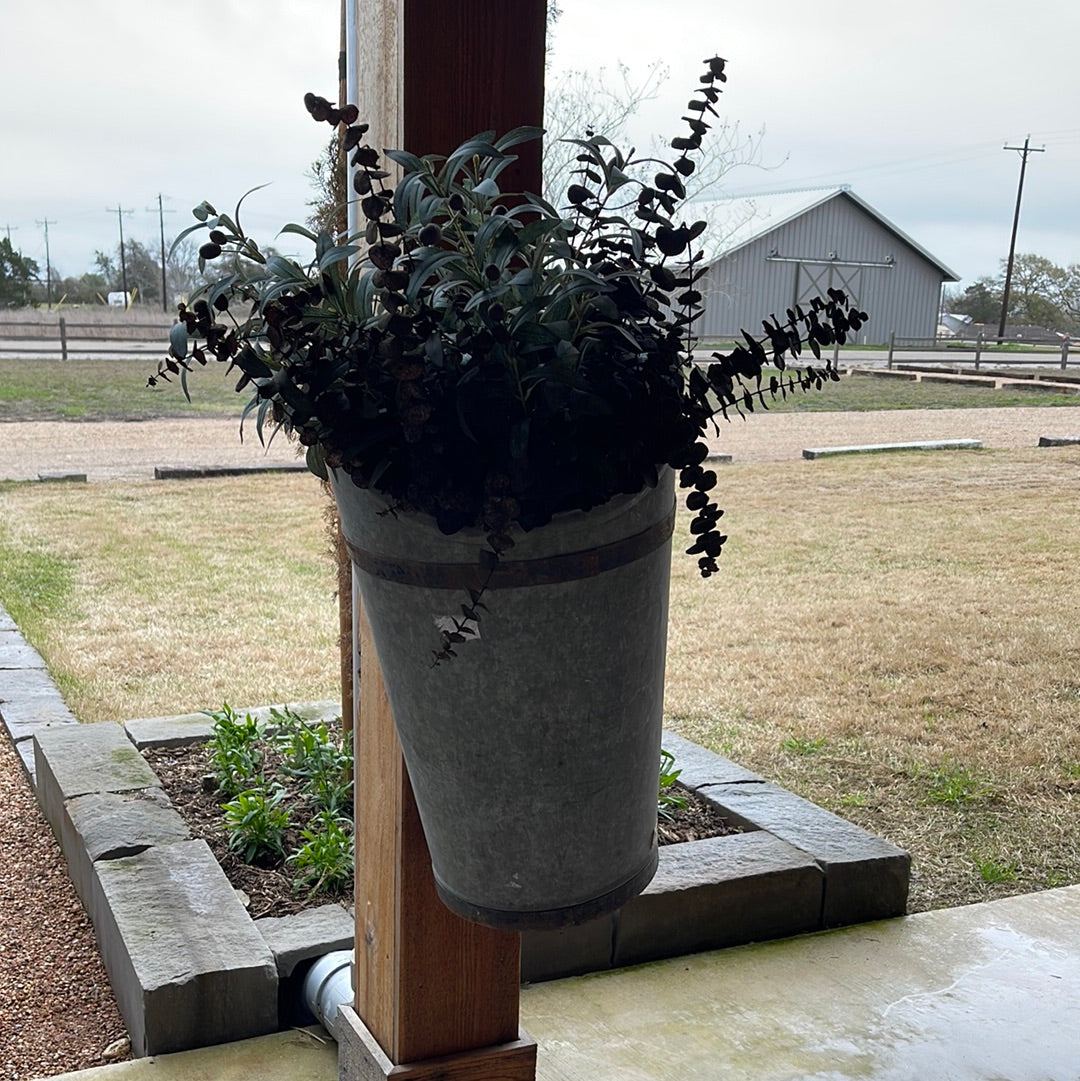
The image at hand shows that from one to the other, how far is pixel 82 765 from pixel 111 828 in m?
0.38

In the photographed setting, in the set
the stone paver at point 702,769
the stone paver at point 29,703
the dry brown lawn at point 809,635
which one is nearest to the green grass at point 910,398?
the dry brown lawn at point 809,635

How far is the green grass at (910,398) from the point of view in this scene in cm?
1294

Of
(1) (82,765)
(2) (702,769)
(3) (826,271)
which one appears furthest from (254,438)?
(2) (702,769)

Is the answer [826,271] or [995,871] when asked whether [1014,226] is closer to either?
[826,271]

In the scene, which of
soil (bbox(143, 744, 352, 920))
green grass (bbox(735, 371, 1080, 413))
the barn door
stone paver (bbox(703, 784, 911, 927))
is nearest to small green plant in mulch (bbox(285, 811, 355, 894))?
soil (bbox(143, 744, 352, 920))

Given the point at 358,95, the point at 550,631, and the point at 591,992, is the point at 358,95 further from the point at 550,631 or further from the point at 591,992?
the point at 591,992

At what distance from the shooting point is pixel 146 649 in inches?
153

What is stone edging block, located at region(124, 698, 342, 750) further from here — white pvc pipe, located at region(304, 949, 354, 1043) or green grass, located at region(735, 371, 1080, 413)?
green grass, located at region(735, 371, 1080, 413)

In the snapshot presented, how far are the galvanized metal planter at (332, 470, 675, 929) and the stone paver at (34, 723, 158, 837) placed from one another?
1.41 metres

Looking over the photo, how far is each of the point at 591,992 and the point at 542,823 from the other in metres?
0.94

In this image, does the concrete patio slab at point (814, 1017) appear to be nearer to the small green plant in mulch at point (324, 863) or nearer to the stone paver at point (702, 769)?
the small green plant in mulch at point (324, 863)

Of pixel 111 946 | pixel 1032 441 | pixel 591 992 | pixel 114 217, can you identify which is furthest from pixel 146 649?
pixel 114 217

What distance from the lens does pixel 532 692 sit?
101 centimetres

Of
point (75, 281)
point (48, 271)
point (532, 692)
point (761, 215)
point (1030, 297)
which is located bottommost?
point (532, 692)
